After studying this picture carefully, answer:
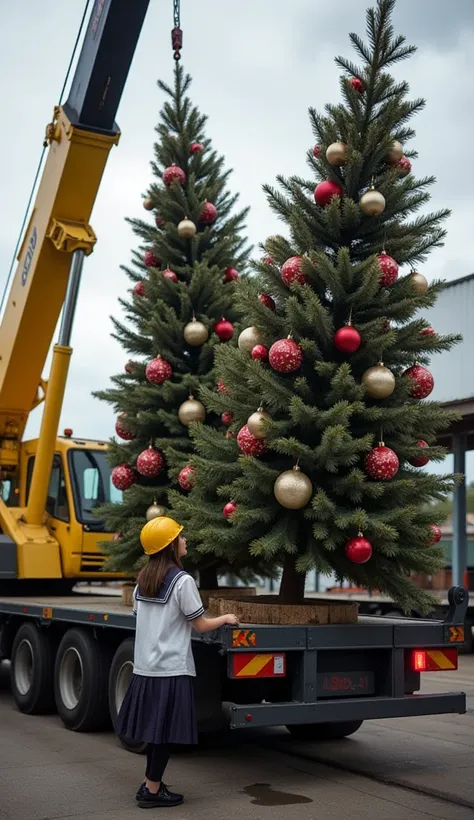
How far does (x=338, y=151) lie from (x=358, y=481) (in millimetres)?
2803

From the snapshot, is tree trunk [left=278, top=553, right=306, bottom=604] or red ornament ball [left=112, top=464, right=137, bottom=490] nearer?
tree trunk [left=278, top=553, right=306, bottom=604]

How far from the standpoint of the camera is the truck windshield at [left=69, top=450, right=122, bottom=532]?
487 inches

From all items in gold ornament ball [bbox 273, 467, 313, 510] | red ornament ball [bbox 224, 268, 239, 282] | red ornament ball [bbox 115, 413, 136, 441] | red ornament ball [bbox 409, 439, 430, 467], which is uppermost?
red ornament ball [bbox 224, 268, 239, 282]

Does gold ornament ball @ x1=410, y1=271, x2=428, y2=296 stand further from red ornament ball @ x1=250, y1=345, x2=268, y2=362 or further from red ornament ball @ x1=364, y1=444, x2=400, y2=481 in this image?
red ornament ball @ x1=364, y1=444, x2=400, y2=481

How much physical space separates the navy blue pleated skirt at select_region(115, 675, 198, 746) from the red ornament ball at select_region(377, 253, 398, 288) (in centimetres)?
358

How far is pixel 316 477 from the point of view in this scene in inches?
308

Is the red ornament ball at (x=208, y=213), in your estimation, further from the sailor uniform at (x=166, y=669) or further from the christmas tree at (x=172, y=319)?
the sailor uniform at (x=166, y=669)

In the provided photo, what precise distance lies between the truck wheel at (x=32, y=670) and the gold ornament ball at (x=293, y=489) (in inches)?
147

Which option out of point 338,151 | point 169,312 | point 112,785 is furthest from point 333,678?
point 169,312

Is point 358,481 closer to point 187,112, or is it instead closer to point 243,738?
point 243,738

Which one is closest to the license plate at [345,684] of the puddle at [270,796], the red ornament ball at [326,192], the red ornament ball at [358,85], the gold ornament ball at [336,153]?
the puddle at [270,796]

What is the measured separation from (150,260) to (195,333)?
57.5 inches

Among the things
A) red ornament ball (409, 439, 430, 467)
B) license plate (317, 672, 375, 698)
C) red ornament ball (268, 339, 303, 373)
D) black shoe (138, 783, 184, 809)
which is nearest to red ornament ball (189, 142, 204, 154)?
red ornament ball (268, 339, 303, 373)

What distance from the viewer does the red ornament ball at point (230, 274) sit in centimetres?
1170
